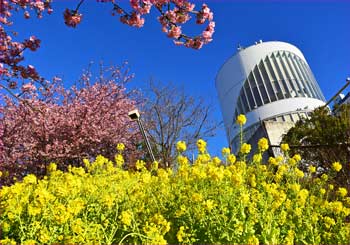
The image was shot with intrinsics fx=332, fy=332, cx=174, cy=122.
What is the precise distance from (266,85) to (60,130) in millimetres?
22840

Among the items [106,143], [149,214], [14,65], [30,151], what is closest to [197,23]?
[149,214]

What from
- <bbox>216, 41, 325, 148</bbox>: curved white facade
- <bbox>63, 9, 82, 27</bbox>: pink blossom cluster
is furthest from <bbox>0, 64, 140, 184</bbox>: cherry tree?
<bbox>216, 41, 325, 148</bbox>: curved white facade

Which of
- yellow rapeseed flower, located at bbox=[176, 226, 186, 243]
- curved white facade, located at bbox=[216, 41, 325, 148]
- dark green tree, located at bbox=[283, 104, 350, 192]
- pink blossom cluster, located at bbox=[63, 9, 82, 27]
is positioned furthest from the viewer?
curved white facade, located at bbox=[216, 41, 325, 148]

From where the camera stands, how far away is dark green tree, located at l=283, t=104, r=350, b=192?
6779 mm

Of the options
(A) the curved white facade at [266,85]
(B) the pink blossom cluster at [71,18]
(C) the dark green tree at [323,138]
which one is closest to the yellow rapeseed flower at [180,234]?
(B) the pink blossom cluster at [71,18]

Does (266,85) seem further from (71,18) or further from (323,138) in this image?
(71,18)

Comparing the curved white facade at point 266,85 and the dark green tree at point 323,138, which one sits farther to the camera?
the curved white facade at point 266,85

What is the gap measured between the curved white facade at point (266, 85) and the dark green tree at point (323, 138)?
1286cm

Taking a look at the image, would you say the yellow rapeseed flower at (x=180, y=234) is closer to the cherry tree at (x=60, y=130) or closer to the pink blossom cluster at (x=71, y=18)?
the pink blossom cluster at (x=71, y=18)

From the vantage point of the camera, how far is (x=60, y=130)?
9102 mm

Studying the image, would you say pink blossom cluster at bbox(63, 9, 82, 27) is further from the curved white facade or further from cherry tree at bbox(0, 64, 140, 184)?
the curved white facade

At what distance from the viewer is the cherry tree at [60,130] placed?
8.61m

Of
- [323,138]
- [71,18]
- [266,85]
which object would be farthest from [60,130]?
[266,85]

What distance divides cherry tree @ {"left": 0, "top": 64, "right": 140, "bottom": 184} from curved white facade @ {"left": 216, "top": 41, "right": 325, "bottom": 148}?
17.9 m
